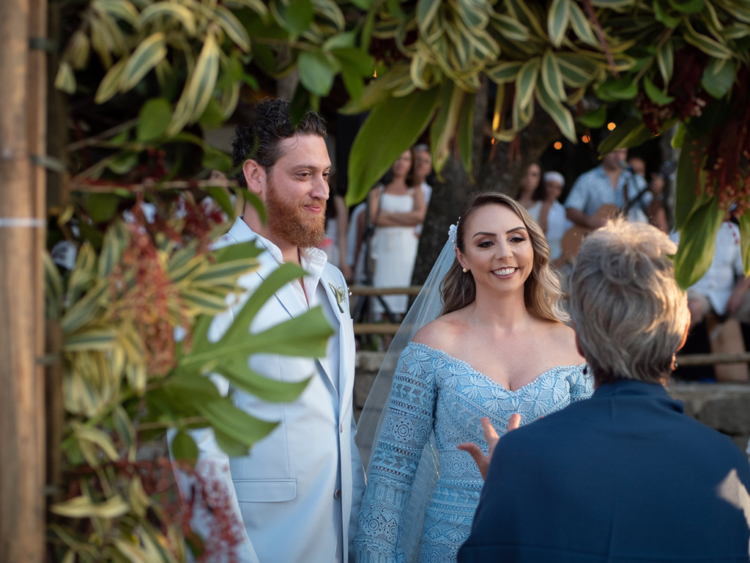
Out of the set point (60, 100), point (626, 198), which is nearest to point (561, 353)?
point (60, 100)

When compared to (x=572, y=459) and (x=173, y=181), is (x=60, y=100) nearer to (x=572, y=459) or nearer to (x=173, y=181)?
(x=173, y=181)

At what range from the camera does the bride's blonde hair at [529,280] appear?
2432 millimetres

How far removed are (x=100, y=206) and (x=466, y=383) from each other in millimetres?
1412

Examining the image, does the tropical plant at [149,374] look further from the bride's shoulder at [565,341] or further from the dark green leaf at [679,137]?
the bride's shoulder at [565,341]

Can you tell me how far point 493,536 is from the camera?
1474 millimetres

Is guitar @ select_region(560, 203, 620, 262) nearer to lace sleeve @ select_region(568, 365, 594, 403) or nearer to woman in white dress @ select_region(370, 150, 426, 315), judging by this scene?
woman in white dress @ select_region(370, 150, 426, 315)

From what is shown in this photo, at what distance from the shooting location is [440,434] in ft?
7.30

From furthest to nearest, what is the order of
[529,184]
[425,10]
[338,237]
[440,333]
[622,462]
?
[338,237]
[529,184]
[440,333]
[622,462]
[425,10]

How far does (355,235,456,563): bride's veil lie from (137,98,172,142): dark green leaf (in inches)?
65.4

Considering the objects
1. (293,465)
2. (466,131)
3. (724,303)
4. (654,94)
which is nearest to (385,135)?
(466,131)

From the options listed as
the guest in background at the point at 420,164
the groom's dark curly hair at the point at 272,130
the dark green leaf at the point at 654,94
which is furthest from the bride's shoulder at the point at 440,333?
the guest in background at the point at 420,164

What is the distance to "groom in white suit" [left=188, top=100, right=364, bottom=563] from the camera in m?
1.95

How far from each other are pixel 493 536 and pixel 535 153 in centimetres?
375

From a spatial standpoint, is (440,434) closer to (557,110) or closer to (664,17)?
(557,110)
